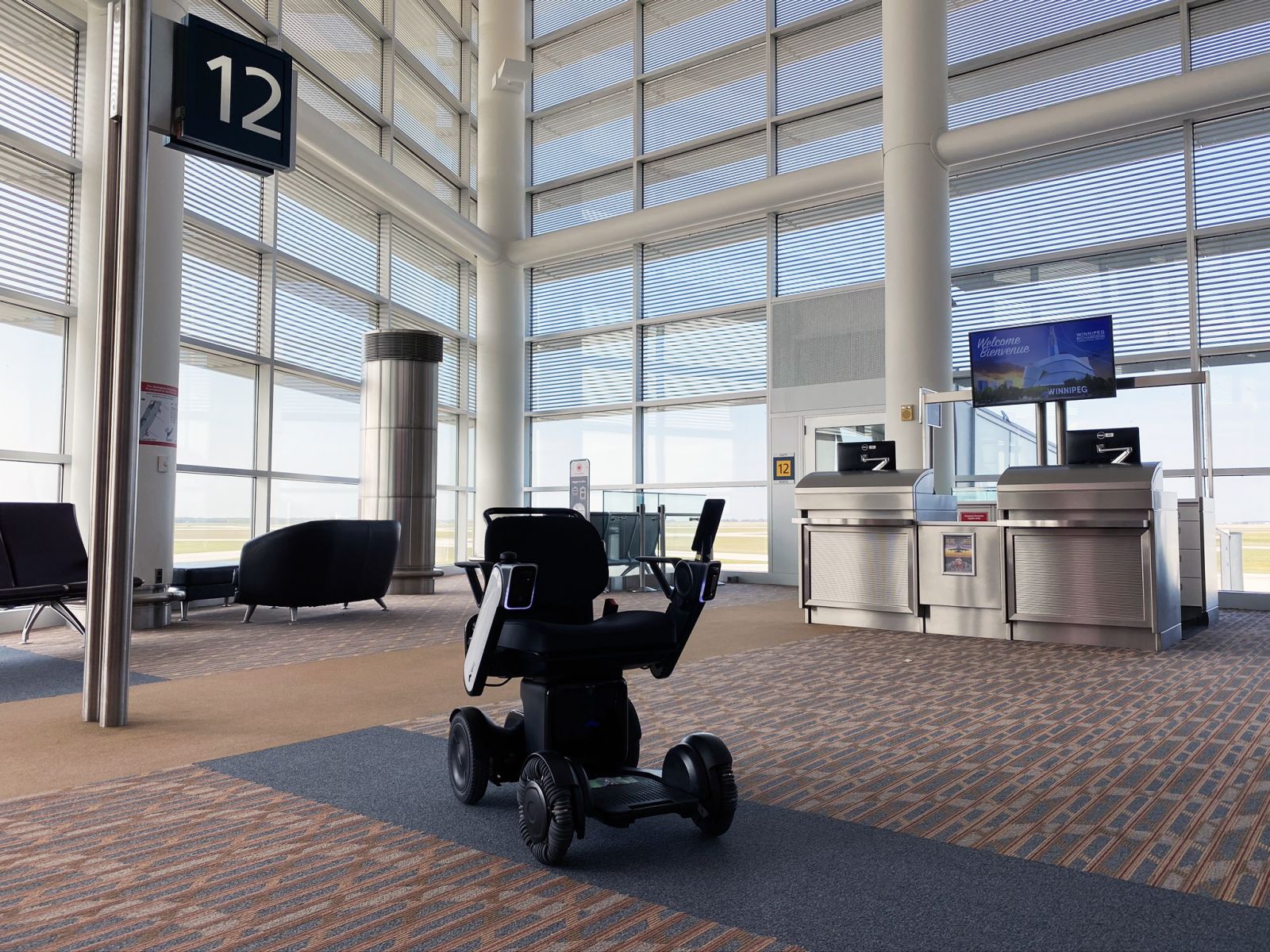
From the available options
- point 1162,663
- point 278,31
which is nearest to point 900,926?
point 1162,663

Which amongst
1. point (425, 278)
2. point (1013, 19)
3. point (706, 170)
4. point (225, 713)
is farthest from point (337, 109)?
point (225, 713)

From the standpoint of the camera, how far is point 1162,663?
5.60 meters

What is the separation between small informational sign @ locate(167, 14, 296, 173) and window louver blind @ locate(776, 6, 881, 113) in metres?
8.99

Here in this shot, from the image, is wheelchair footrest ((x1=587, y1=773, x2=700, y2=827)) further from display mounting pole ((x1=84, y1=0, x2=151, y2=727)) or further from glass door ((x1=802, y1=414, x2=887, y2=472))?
glass door ((x1=802, y1=414, x2=887, y2=472))

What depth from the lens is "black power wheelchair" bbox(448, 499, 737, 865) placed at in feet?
7.63

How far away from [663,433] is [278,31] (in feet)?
21.1

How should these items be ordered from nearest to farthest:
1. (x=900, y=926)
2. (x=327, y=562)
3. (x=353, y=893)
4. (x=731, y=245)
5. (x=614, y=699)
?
(x=900, y=926) → (x=353, y=893) → (x=614, y=699) → (x=327, y=562) → (x=731, y=245)

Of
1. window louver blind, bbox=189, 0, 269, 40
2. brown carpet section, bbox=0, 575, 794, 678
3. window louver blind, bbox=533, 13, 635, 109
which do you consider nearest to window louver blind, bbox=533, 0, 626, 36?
window louver blind, bbox=533, 13, 635, 109

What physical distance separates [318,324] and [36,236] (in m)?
3.43

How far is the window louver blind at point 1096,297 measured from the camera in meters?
9.30

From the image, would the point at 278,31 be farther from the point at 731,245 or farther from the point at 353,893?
the point at 353,893

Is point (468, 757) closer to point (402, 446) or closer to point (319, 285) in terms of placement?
point (402, 446)

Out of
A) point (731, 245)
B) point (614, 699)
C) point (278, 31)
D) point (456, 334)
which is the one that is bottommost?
point (614, 699)

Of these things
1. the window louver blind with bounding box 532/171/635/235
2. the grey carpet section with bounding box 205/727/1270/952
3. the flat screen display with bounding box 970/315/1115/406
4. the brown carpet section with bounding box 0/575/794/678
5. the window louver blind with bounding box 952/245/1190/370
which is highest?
the window louver blind with bounding box 532/171/635/235
